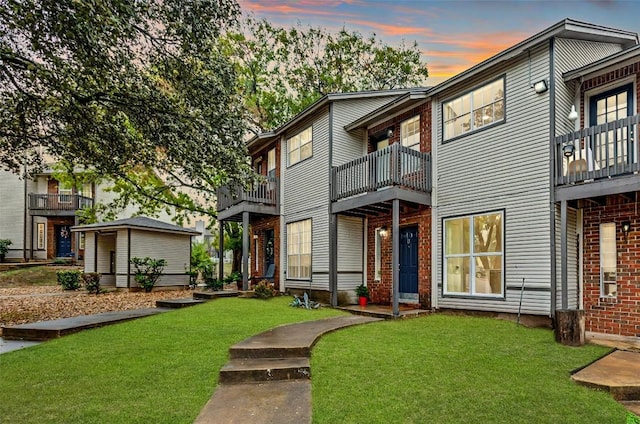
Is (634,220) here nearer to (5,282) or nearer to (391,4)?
(391,4)

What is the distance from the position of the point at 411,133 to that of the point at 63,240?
26.9 metres

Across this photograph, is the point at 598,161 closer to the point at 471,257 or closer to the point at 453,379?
the point at 471,257

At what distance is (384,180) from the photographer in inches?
408

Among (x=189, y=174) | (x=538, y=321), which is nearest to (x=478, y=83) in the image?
(x=538, y=321)

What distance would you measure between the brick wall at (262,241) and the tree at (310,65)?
26.9 ft

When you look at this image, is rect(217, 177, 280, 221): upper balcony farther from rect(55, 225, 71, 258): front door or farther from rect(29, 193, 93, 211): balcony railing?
rect(55, 225, 71, 258): front door

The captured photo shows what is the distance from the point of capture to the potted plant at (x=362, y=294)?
38.8ft

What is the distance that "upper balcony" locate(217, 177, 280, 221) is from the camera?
14914 millimetres

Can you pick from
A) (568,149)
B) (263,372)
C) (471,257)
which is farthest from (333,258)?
(263,372)

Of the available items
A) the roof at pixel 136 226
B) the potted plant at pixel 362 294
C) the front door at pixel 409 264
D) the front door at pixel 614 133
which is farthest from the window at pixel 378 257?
the roof at pixel 136 226

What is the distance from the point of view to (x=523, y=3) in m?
13.0

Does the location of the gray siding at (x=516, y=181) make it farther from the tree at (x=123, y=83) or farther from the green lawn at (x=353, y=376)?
the tree at (x=123, y=83)

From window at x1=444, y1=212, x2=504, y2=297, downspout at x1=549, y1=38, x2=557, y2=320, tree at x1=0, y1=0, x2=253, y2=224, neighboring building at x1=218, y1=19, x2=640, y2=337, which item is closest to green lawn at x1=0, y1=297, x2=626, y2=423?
downspout at x1=549, y1=38, x2=557, y2=320

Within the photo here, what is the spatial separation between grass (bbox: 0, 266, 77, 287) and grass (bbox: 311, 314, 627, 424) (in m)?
21.2
